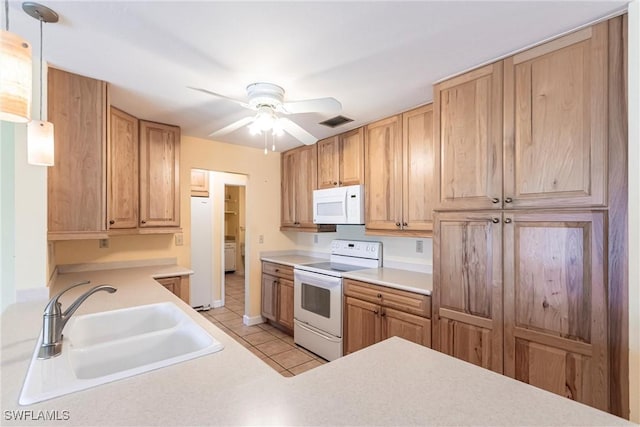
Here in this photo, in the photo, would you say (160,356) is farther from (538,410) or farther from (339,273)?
(339,273)

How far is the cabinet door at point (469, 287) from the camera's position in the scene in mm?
1741

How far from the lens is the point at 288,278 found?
11.6ft

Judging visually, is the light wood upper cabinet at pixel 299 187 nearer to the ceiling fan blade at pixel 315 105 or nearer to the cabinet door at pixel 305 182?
the cabinet door at pixel 305 182

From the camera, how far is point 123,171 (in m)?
2.66

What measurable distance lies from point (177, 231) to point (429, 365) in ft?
9.22

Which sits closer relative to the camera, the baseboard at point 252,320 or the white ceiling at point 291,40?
the white ceiling at point 291,40

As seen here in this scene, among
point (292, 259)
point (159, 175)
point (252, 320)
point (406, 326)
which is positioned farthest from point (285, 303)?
point (159, 175)

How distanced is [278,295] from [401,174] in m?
2.12

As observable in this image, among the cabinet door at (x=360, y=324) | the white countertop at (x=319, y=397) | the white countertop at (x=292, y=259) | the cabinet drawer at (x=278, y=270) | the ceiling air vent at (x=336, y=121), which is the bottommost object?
the cabinet door at (x=360, y=324)

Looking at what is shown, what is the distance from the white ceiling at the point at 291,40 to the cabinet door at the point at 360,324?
5.86 ft

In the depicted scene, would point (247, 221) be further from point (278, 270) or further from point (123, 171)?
point (123, 171)

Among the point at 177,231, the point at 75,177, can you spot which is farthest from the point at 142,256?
the point at 75,177

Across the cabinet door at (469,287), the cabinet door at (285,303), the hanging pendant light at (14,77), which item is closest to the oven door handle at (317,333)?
the cabinet door at (285,303)

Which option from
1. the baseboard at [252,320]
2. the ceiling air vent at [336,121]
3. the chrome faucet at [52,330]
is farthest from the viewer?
the baseboard at [252,320]
